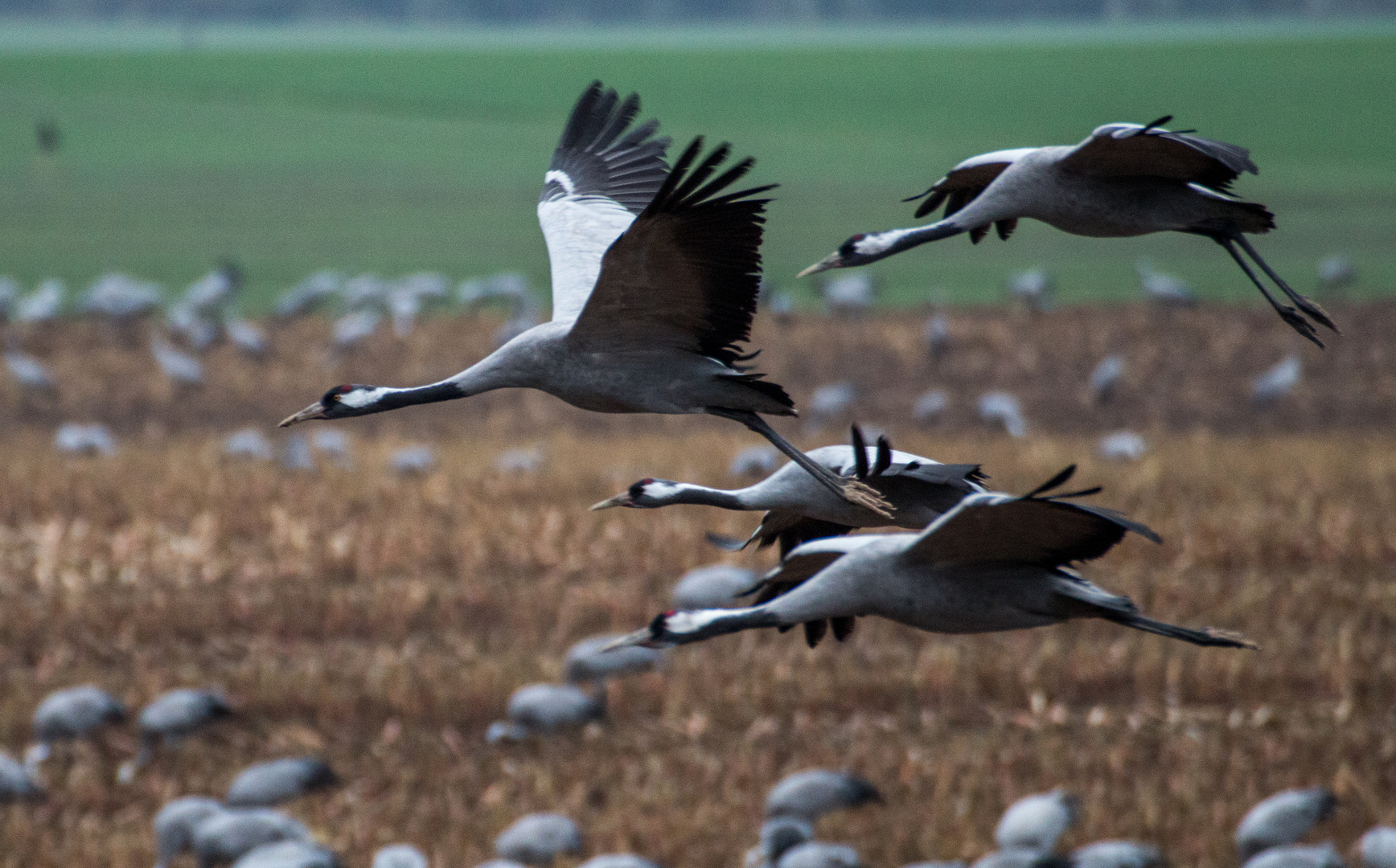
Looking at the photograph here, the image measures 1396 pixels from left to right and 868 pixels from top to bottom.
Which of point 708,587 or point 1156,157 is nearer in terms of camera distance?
point 1156,157

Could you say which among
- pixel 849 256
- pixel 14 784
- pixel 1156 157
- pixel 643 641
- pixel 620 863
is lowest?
pixel 14 784

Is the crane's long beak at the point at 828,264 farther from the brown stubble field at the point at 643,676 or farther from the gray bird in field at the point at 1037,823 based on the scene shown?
the brown stubble field at the point at 643,676

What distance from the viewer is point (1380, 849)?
6.46 meters

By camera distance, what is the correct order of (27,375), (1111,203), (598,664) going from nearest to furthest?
(1111,203)
(598,664)
(27,375)

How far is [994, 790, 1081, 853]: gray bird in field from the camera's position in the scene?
7.00 metres

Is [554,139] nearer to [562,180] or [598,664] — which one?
[598,664]

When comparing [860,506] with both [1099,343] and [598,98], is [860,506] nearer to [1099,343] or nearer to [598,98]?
[598,98]

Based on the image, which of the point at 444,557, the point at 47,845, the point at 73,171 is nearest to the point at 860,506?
the point at 47,845

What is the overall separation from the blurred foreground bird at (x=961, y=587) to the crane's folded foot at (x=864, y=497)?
1.1 inches

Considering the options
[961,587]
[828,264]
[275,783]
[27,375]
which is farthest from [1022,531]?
[27,375]

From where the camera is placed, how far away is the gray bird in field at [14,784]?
7953 millimetres

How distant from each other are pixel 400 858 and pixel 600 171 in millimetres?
5232

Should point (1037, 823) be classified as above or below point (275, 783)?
above

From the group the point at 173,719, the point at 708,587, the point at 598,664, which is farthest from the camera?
the point at 708,587
